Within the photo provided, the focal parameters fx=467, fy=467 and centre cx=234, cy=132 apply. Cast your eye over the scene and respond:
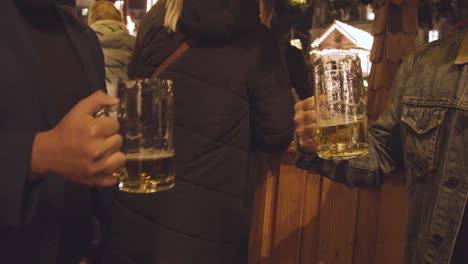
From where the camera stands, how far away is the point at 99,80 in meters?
1.32

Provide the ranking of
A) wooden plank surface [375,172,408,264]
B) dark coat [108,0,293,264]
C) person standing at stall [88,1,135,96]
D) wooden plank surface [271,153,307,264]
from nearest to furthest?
dark coat [108,0,293,264] → wooden plank surface [375,172,408,264] → wooden plank surface [271,153,307,264] → person standing at stall [88,1,135,96]

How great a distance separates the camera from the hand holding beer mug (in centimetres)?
135

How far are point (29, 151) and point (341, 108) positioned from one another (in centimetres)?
85

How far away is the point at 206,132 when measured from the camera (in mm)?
1815

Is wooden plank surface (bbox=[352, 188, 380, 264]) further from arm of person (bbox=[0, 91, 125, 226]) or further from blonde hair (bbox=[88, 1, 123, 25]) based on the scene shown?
blonde hair (bbox=[88, 1, 123, 25])

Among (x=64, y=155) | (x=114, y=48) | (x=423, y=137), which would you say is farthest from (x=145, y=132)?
(x=114, y=48)

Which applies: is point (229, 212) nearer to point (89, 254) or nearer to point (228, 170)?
point (228, 170)

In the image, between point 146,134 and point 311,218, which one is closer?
point 146,134

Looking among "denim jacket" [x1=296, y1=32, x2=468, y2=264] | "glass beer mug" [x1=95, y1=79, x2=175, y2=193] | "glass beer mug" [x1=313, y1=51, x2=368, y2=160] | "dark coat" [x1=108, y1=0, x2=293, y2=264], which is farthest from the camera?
"dark coat" [x1=108, y1=0, x2=293, y2=264]

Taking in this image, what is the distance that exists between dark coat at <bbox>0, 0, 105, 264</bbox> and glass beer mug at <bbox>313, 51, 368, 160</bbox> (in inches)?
28.8

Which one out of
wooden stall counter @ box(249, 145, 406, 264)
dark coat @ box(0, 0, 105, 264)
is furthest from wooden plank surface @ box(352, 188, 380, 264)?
dark coat @ box(0, 0, 105, 264)

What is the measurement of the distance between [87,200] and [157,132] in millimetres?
378

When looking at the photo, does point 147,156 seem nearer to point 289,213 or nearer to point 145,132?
point 145,132

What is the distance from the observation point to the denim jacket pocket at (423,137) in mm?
1664
